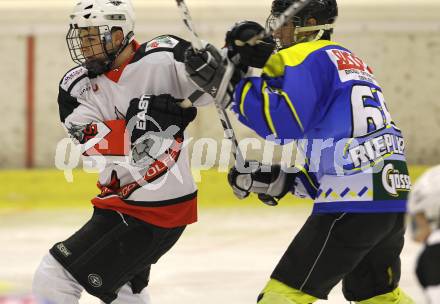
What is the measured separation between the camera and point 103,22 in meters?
3.45

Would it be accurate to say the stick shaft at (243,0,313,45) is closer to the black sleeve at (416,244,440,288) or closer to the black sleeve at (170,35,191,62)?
the black sleeve at (170,35,191,62)

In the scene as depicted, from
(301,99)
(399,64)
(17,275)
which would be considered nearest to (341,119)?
(301,99)

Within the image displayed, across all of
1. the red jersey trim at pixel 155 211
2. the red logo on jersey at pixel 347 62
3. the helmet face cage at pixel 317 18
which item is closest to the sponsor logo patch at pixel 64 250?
the red jersey trim at pixel 155 211

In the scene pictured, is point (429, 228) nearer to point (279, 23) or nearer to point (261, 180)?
point (279, 23)

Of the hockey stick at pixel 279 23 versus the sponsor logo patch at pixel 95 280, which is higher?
the hockey stick at pixel 279 23

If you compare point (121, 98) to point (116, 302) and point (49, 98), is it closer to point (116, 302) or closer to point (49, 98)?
point (116, 302)

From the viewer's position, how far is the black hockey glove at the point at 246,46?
2.93m

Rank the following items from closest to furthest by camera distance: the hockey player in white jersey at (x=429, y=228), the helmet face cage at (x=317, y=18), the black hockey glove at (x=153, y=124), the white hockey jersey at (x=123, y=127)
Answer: the hockey player in white jersey at (x=429, y=228) → the helmet face cage at (x=317, y=18) → the black hockey glove at (x=153, y=124) → the white hockey jersey at (x=123, y=127)

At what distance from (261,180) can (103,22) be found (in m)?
0.77

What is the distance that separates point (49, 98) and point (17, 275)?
2544mm

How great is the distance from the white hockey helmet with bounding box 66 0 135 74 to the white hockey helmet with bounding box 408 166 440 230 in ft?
4.77

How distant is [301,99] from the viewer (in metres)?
2.86

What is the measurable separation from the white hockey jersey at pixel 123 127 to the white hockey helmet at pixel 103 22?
57 mm

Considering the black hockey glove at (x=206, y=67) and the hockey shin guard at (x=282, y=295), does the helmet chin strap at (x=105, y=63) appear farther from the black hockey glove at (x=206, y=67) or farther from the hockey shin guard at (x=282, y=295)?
the hockey shin guard at (x=282, y=295)
